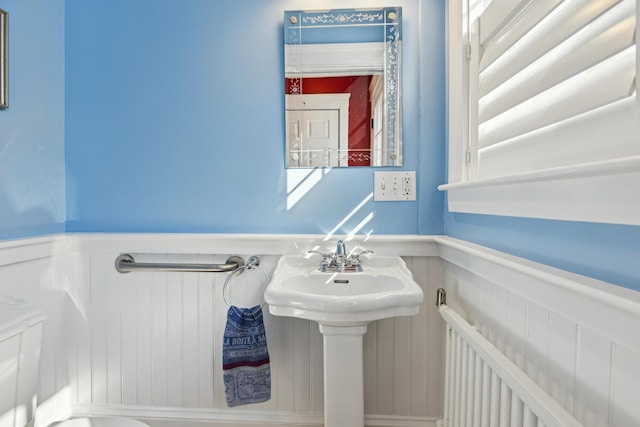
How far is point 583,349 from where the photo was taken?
680 mm

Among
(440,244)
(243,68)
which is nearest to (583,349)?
(440,244)

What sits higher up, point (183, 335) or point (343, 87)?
point (343, 87)

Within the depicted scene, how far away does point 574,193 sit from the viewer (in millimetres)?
682

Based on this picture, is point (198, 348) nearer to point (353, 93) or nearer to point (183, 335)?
point (183, 335)

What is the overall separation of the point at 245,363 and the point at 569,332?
109 centimetres

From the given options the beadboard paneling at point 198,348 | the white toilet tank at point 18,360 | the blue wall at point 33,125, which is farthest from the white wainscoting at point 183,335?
the white toilet tank at point 18,360

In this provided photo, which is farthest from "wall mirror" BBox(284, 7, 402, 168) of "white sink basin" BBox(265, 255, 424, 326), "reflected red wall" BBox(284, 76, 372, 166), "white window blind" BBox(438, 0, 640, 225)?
"white sink basin" BBox(265, 255, 424, 326)

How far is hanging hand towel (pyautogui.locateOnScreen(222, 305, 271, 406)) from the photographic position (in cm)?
142

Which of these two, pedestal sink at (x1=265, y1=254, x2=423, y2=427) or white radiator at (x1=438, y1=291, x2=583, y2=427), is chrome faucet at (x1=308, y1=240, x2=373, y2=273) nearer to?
pedestal sink at (x1=265, y1=254, x2=423, y2=427)

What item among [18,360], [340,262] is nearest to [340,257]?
[340,262]

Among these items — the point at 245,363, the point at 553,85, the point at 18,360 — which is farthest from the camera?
the point at 245,363

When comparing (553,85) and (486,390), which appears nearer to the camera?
(553,85)

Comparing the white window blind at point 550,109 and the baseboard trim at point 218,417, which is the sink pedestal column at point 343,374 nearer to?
the baseboard trim at point 218,417

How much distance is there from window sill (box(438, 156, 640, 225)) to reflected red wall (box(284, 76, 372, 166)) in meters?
0.57
